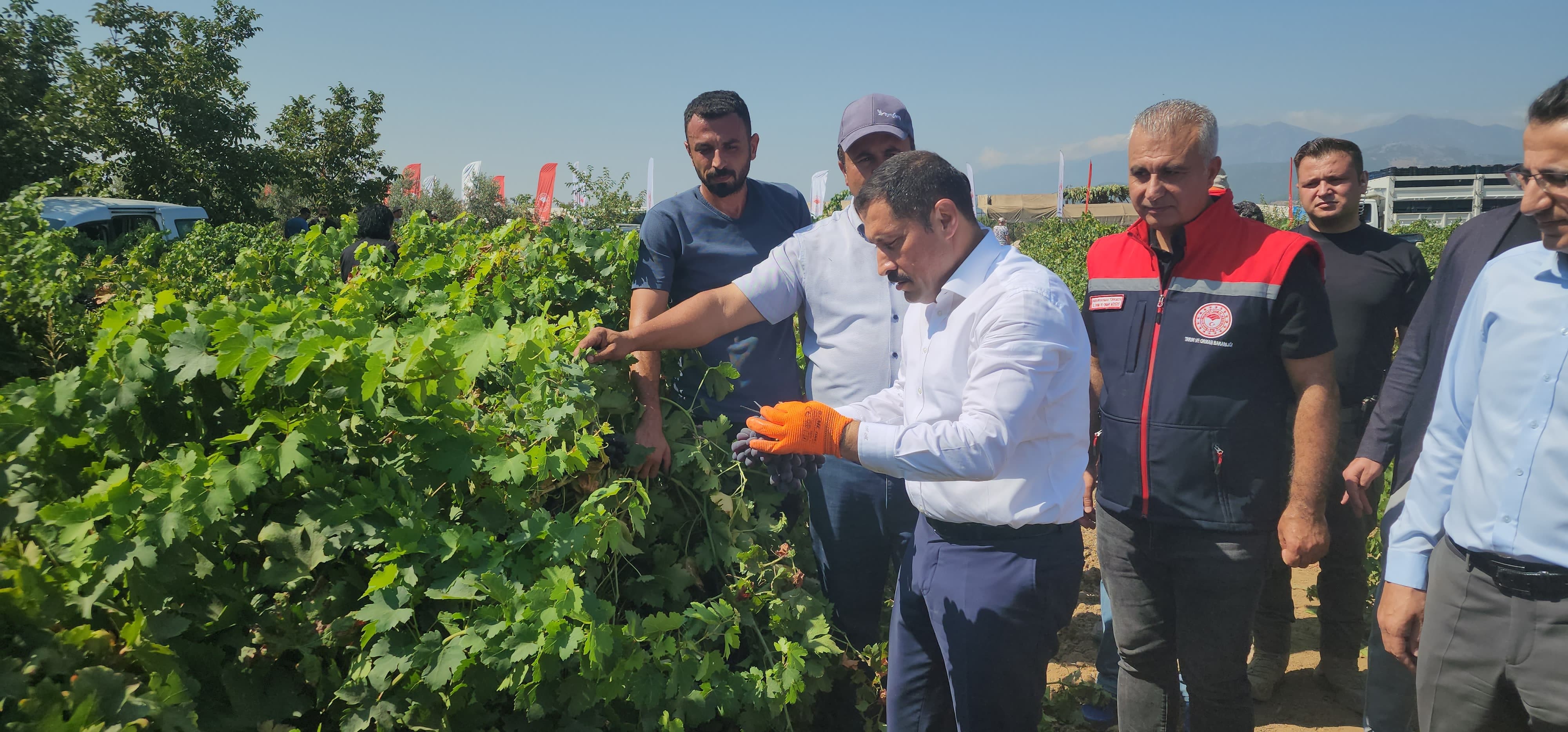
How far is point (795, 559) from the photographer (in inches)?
123

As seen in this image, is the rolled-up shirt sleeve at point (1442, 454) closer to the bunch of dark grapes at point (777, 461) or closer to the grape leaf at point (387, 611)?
the bunch of dark grapes at point (777, 461)

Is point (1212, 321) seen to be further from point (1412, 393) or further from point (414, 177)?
point (414, 177)

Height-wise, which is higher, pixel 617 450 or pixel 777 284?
pixel 777 284

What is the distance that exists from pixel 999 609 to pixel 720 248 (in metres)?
1.78

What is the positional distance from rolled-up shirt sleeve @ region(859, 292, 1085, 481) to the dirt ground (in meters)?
1.26

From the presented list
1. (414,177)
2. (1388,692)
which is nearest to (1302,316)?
(1388,692)

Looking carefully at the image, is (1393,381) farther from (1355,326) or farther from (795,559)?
(795,559)

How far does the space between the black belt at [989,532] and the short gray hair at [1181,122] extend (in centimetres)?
121

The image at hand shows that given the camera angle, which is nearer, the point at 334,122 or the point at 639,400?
the point at 639,400

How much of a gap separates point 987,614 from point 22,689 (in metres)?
1.79

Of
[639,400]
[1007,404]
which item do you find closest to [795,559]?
[639,400]

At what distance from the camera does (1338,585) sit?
12.1 ft

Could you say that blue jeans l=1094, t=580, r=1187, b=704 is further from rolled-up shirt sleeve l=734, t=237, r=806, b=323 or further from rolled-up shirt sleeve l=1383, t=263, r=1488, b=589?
rolled-up shirt sleeve l=734, t=237, r=806, b=323

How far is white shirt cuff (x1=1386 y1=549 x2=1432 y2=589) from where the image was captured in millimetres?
2084
